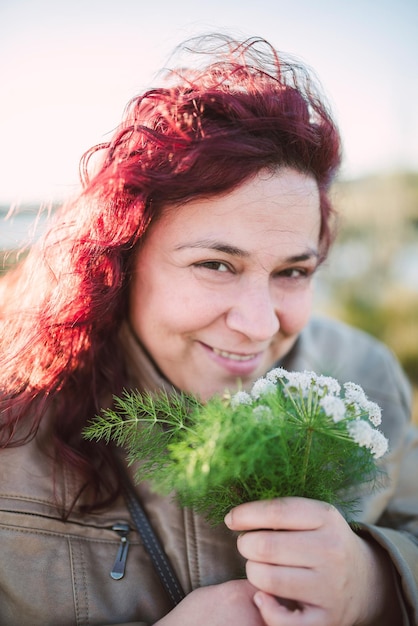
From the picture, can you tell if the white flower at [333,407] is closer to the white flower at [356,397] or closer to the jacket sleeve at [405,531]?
the white flower at [356,397]

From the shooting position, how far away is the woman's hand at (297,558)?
1270 millimetres

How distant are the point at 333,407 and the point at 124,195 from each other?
946 millimetres

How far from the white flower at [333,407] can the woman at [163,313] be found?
1.65ft

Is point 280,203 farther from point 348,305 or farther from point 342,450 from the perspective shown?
point 348,305

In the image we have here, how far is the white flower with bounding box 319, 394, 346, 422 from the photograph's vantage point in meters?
1.14

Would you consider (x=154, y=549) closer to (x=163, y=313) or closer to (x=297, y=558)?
(x=297, y=558)

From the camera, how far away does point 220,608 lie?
1414 millimetres

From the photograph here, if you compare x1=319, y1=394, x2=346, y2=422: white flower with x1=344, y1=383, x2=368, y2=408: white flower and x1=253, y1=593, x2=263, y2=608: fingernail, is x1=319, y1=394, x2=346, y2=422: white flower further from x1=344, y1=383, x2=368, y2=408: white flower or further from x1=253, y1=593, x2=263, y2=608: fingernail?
x1=253, y1=593, x2=263, y2=608: fingernail

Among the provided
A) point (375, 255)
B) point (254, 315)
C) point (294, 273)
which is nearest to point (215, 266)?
point (254, 315)

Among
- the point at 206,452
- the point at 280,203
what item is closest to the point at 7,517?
the point at 206,452

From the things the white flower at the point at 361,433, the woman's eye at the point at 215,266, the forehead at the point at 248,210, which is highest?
the forehead at the point at 248,210

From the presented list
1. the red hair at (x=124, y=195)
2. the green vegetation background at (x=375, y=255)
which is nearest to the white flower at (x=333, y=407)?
the red hair at (x=124, y=195)

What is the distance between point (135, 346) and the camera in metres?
1.89

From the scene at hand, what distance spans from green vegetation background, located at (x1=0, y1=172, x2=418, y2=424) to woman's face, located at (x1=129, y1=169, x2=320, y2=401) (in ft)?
14.3
